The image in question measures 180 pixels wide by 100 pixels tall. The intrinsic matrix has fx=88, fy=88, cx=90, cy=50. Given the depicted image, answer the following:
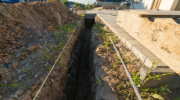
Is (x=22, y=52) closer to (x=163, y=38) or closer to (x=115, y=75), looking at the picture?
(x=115, y=75)

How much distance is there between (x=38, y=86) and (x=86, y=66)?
2767 mm

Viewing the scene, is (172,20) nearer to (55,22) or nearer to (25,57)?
(25,57)

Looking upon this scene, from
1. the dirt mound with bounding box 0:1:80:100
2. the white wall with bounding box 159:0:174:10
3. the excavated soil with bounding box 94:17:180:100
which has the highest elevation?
the white wall with bounding box 159:0:174:10

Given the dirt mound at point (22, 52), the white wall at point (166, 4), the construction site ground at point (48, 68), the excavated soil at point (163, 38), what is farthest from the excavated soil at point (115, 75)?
the white wall at point (166, 4)

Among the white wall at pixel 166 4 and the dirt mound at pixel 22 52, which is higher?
the white wall at pixel 166 4

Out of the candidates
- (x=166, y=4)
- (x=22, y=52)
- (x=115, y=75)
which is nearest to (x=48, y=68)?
(x=22, y=52)

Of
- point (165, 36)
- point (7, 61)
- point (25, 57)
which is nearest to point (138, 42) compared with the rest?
point (165, 36)

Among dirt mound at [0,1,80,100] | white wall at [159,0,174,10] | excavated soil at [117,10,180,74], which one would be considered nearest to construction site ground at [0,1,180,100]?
dirt mound at [0,1,80,100]

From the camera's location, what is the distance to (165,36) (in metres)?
2.33

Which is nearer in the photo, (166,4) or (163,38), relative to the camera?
(163,38)

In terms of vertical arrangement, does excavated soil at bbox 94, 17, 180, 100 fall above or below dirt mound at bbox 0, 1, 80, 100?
below

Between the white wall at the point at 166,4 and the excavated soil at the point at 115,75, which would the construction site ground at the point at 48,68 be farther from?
the white wall at the point at 166,4

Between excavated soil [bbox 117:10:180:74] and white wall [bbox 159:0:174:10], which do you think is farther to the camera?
white wall [bbox 159:0:174:10]

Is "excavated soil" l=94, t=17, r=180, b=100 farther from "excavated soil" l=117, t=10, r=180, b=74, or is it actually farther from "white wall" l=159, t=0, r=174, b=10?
"white wall" l=159, t=0, r=174, b=10
